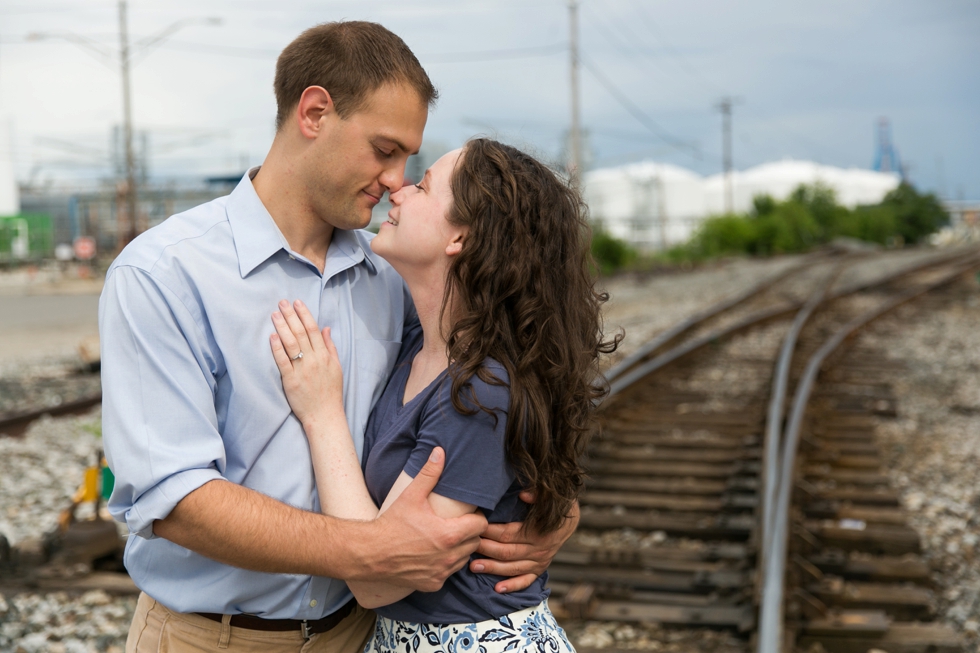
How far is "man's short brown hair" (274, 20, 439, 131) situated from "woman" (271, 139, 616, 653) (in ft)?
0.70

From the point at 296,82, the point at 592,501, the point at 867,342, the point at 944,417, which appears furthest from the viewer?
the point at 867,342

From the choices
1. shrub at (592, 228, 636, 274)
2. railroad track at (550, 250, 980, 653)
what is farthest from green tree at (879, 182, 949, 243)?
railroad track at (550, 250, 980, 653)

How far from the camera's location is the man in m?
1.70

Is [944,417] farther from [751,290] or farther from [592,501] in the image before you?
[751,290]

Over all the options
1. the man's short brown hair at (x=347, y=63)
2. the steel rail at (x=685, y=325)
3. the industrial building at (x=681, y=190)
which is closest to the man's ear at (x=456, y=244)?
the man's short brown hair at (x=347, y=63)

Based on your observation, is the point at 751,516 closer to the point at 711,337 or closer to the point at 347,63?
the point at 347,63

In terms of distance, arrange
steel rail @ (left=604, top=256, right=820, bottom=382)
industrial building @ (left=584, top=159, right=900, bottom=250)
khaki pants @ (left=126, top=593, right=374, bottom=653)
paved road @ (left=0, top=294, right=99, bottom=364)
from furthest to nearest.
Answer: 1. industrial building @ (left=584, top=159, right=900, bottom=250)
2. paved road @ (left=0, top=294, right=99, bottom=364)
3. steel rail @ (left=604, top=256, right=820, bottom=382)
4. khaki pants @ (left=126, top=593, right=374, bottom=653)

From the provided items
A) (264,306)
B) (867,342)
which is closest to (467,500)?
(264,306)

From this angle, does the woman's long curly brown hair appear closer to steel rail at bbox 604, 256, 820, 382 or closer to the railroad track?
steel rail at bbox 604, 256, 820, 382

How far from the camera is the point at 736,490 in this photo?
18.6 ft

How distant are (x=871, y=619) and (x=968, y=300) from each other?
1474 centimetres

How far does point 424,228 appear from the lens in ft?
6.50

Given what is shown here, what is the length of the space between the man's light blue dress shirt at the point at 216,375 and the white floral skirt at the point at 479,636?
149mm

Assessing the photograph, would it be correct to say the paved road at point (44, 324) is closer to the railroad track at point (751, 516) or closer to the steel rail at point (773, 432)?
the railroad track at point (751, 516)
